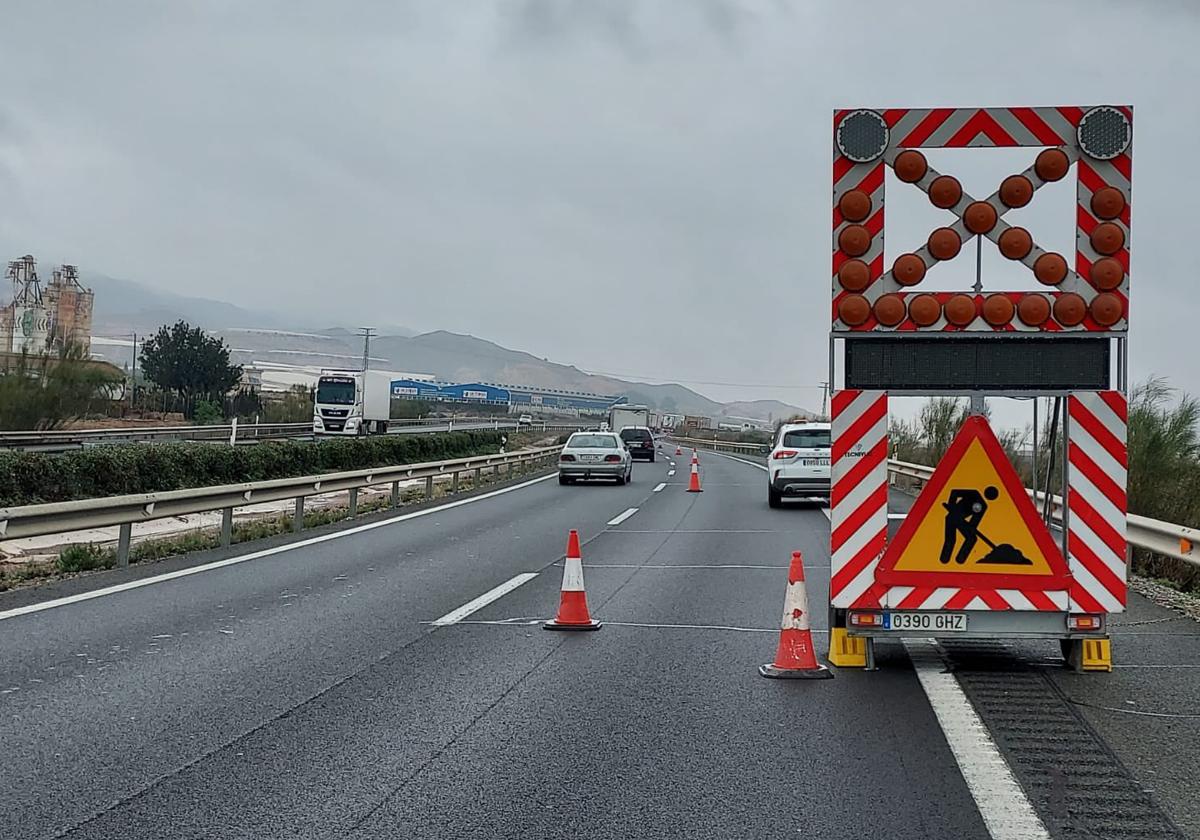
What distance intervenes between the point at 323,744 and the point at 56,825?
4.89ft

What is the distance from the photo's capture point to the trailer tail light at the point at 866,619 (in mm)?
8109

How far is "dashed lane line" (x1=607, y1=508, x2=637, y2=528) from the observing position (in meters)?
20.8

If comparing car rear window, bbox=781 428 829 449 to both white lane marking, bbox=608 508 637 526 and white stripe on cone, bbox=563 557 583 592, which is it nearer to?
white lane marking, bbox=608 508 637 526

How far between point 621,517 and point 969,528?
46.7ft

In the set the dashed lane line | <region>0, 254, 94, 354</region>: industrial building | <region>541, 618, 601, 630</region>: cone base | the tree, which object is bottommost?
the dashed lane line

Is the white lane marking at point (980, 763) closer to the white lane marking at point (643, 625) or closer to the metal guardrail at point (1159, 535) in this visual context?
the metal guardrail at point (1159, 535)

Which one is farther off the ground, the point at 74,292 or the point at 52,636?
the point at 74,292

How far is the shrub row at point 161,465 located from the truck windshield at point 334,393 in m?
26.2

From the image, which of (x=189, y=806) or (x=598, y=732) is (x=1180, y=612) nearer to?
(x=598, y=732)

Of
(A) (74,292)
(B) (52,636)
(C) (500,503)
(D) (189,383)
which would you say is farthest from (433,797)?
(A) (74,292)

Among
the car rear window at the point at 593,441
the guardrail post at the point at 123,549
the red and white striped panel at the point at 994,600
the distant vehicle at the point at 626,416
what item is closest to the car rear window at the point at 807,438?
the car rear window at the point at 593,441

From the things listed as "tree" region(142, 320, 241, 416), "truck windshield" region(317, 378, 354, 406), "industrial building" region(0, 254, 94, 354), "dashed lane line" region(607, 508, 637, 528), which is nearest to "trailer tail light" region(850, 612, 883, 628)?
"dashed lane line" region(607, 508, 637, 528)

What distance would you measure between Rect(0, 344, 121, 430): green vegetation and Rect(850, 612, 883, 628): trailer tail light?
4239 cm

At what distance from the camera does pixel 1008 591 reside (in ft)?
26.4
